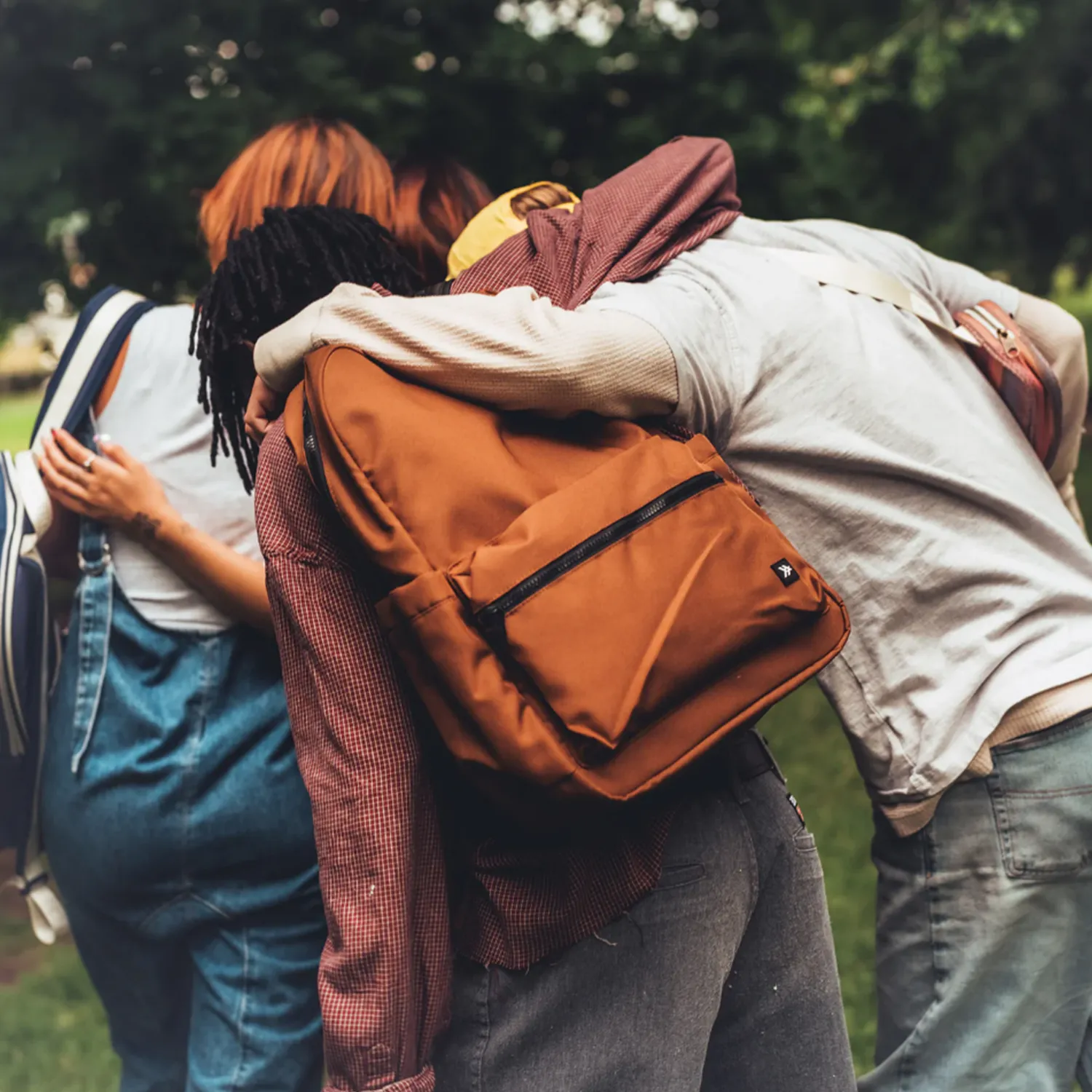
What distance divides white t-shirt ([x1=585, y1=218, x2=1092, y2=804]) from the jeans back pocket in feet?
0.24

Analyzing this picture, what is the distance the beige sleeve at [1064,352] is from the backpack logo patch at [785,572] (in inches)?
30.2

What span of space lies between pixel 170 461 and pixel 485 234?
0.60 meters

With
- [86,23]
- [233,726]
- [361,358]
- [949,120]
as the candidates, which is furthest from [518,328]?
[949,120]

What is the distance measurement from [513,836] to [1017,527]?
79cm

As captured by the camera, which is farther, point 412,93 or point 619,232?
point 412,93

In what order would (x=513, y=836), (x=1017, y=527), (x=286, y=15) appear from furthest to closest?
(x=286, y=15)
(x=1017, y=527)
(x=513, y=836)

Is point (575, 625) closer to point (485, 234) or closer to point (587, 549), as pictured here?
point (587, 549)

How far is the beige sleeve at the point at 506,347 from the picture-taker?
131cm

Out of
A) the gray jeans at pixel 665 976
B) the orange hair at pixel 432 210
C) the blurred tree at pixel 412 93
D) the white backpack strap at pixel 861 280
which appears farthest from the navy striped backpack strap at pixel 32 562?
the blurred tree at pixel 412 93

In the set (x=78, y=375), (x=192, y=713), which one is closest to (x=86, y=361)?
(x=78, y=375)

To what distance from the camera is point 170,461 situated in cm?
189

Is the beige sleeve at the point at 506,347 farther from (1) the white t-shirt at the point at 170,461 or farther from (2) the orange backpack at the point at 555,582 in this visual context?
(1) the white t-shirt at the point at 170,461

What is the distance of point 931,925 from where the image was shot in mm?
1720

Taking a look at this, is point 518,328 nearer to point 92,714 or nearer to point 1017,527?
point 1017,527
